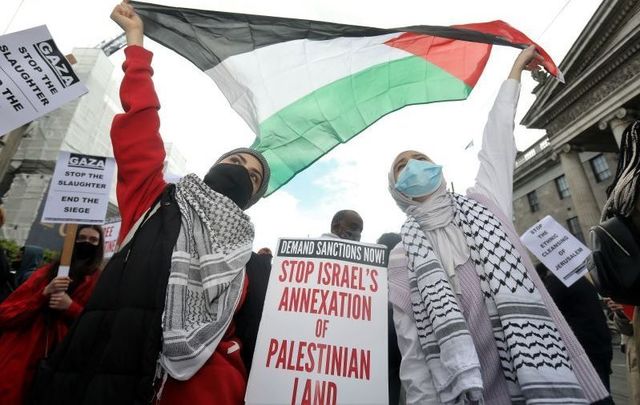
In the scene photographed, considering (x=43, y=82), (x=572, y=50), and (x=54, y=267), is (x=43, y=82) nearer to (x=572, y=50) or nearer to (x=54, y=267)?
(x=54, y=267)

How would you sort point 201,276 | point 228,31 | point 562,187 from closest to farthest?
1. point 201,276
2. point 228,31
3. point 562,187

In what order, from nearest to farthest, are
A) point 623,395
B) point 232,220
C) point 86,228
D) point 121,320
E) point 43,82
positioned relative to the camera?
point 121,320 < point 232,220 < point 43,82 < point 86,228 < point 623,395

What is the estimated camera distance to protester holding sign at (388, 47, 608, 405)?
1332mm

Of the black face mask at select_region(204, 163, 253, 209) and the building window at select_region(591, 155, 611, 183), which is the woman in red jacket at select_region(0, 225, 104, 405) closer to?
the black face mask at select_region(204, 163, 253, 209)

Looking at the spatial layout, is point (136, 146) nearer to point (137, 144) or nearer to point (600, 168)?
point (137, 144)

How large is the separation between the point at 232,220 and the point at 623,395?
6.88 m

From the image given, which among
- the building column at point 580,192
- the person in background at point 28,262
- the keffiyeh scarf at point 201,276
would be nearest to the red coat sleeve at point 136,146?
the keffiyeh scarf at point 201,276

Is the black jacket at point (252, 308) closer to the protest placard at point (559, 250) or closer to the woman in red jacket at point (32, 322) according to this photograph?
the woman in red jacket at point (32, 322)

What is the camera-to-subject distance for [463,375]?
1.30m

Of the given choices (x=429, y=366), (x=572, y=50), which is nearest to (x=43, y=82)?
(x=429, y=366)

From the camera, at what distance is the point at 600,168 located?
1997 centimetres

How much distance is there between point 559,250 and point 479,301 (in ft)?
9.17

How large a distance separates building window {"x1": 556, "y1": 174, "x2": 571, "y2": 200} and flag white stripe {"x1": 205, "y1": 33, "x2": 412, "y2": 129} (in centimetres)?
2543

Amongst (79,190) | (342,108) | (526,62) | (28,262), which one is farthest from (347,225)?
(28,262)
